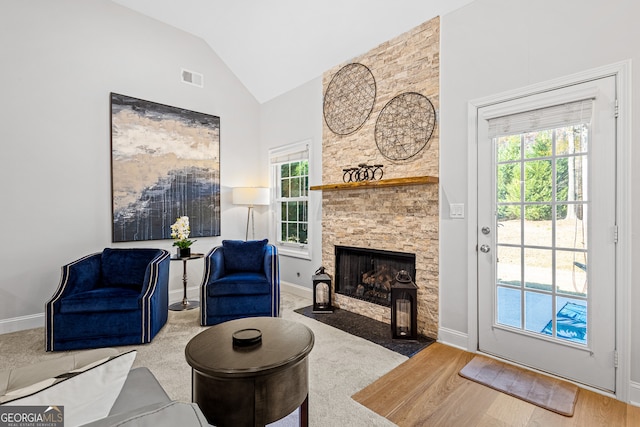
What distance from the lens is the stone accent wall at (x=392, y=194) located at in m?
3.04

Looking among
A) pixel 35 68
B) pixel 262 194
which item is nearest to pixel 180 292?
pixel 262 194

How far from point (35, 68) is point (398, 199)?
13.5 ft

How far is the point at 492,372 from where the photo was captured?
238 cm

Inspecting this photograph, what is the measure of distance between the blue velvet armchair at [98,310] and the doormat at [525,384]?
2.81m

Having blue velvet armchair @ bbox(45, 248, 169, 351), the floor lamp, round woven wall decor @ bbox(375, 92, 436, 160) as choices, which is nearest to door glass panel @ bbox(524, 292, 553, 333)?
round woven wall decor @ bbox(375, 92, 436, 160)

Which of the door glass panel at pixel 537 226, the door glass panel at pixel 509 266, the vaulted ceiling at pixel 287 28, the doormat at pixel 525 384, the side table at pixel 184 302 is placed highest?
the vaulted ceiling at pixel 287 28

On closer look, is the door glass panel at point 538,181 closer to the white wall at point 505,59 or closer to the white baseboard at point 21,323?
the white wall at point 505,59

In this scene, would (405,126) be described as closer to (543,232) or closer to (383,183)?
(383,183)

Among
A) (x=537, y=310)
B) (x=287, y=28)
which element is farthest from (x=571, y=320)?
(x=287, y=28)

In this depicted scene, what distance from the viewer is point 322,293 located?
3873 mm

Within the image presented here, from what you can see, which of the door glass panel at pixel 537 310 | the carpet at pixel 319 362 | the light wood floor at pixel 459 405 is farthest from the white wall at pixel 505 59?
the carpet at pixel 319 362

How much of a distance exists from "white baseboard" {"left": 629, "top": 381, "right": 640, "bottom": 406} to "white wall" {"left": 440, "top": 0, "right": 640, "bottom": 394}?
2.5 inches

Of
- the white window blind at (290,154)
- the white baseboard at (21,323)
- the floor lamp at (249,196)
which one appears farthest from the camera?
the floor lamp at (249,196)

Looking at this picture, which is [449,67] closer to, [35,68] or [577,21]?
[577,21]
